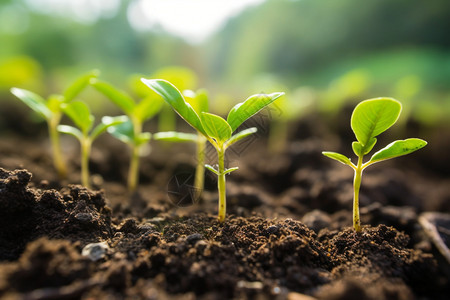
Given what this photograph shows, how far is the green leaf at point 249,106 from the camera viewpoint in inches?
37.2

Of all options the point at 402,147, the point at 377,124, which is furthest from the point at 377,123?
the point at 402,147

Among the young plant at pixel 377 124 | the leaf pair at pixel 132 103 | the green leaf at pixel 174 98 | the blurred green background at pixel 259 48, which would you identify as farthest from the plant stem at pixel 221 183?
the blurred green background at pixel 259 48

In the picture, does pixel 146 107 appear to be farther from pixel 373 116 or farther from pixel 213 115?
pixel 373 116

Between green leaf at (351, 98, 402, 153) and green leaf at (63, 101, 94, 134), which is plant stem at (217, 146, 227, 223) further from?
green leaf at (63, 101, 94, 134)

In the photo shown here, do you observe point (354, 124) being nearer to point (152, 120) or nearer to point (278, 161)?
point (278, 161)

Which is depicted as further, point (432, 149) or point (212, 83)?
point (212, 83)

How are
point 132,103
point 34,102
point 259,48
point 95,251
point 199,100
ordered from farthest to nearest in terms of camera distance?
point 259,48 → point 132,103 → point 34,102 → point 199,100 → point 95,251

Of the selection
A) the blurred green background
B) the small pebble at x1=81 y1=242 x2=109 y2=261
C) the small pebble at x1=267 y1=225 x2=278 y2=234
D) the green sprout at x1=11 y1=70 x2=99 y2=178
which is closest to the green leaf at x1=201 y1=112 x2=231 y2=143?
the small pebble at x1=267 y1=225 x2=278 y2=234

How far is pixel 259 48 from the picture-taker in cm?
438

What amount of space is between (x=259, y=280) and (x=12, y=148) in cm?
177

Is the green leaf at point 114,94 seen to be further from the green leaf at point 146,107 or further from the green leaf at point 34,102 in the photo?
the green leaf at point 34,102

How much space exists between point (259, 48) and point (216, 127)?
374cm

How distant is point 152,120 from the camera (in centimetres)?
323

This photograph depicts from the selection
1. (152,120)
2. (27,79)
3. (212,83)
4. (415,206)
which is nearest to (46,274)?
(415,206)
